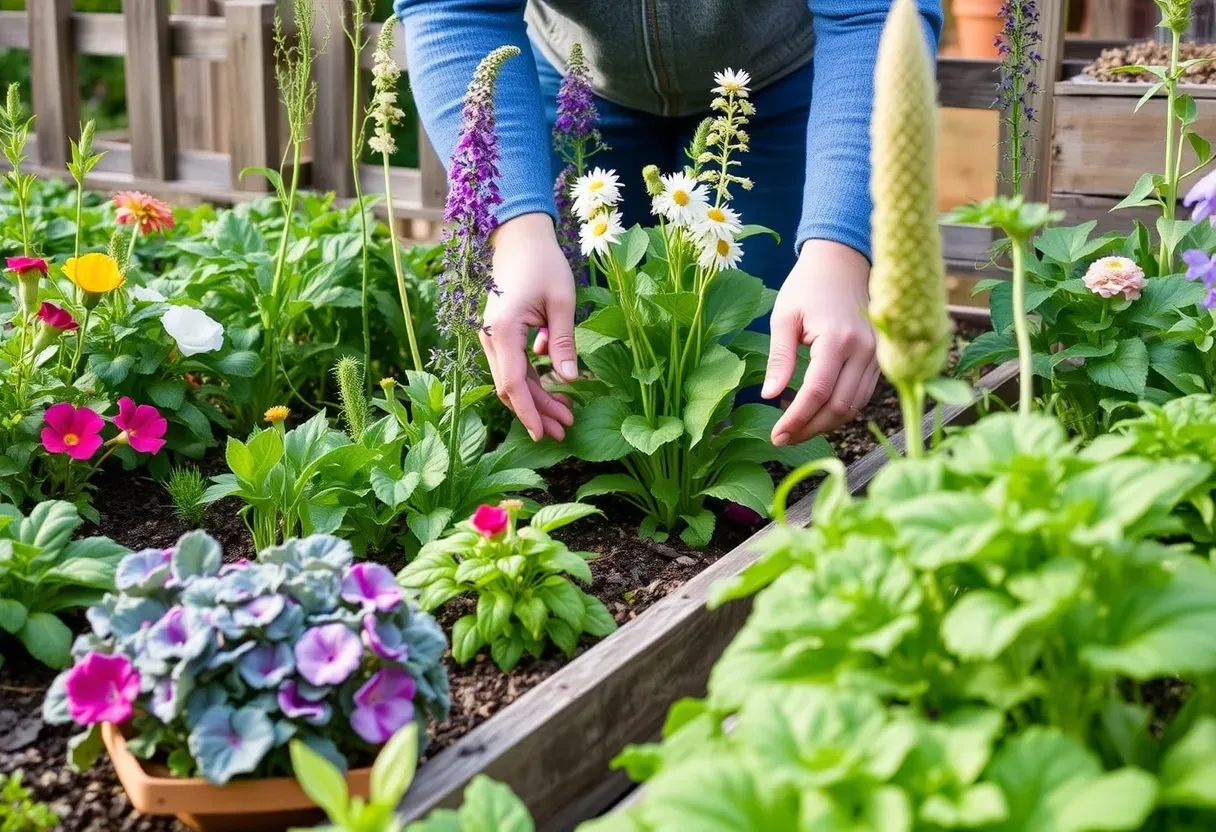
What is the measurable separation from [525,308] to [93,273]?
2.49 ft

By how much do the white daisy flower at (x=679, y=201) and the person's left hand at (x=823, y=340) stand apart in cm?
19

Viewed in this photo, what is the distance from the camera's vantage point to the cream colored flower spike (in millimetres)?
990

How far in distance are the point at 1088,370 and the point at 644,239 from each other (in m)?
0.76

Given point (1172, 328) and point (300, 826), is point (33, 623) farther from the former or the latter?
point (1172, 328)

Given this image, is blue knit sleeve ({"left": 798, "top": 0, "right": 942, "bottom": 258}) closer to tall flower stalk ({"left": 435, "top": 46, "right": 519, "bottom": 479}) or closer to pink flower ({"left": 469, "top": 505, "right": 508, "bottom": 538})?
tall flower stalk ({"left": 435, "top": 46, "right": 519, "bottom": 479})

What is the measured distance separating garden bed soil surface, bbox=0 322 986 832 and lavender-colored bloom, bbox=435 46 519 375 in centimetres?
40

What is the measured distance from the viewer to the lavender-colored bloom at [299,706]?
4.23 ft

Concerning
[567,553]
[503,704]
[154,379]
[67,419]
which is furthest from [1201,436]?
[154,379]

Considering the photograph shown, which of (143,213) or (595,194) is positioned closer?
(595,194)

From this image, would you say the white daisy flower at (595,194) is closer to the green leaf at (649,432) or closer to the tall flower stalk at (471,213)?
the tall flower stalk at (471,213)

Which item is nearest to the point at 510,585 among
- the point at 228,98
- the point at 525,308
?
the point at 525,308

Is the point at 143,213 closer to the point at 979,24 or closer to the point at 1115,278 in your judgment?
the point at 1115,278

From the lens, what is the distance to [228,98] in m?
4.35

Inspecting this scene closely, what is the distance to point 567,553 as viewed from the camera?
164 cm
